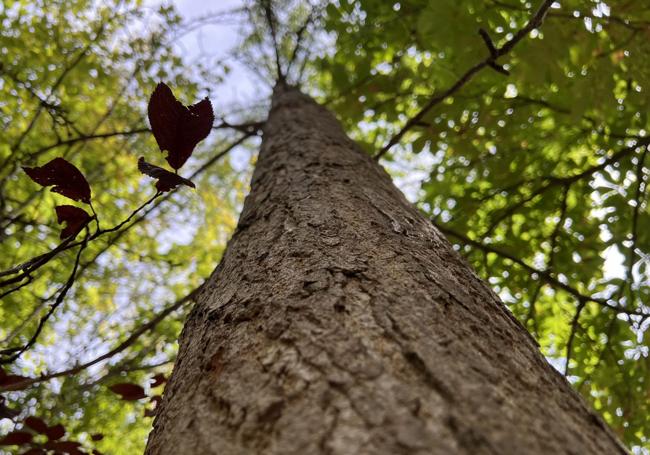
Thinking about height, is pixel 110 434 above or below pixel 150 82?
below

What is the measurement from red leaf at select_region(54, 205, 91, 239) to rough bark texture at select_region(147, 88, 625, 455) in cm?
33

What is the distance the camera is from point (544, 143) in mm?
2984

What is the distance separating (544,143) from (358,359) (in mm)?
2916

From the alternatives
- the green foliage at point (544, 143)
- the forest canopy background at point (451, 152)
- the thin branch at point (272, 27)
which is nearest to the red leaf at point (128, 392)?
the forest canopy background at point (451, 152)

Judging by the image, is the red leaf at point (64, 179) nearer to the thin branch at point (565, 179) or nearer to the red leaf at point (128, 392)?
the red leaf at point (128, 392)

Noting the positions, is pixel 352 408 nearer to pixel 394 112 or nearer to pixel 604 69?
pixel 604 69

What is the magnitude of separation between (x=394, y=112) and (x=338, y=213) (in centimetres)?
224

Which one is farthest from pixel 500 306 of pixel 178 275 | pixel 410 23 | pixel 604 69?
pixel 178 275

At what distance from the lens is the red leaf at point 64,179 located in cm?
90

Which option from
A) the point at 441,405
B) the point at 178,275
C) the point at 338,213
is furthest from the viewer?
the point at 178,275

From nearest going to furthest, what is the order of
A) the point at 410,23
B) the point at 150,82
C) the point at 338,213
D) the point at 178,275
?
the point at 338,213 < the point at 410,23 < the point at 150,82 < the point at 178,275

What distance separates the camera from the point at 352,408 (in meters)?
0.49

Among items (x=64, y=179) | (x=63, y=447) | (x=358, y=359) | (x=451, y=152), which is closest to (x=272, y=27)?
(x=451, y=152)

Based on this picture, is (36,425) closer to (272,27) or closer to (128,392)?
(128,392)
